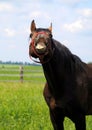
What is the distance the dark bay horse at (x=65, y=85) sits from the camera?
6.65 meters

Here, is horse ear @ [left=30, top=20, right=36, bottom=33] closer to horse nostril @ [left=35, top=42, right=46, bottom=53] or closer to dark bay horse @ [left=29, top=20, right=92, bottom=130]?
dark bay horse @ [left=29, top=20, right=92, bottom=130]

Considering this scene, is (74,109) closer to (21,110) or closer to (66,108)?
(66,108)

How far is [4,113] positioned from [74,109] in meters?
3.76

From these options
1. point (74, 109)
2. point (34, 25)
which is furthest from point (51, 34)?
point (74, 109)

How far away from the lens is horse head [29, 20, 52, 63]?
6059 mm

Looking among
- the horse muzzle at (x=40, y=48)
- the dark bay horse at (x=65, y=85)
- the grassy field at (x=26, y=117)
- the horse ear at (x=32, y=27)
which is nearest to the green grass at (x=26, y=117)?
the grassy field at (x=26, y=117)

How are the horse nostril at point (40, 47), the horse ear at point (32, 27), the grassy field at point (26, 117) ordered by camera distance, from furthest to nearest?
the grassy field at point (26, 117)
the horse ear at point (32, 27)
the horse nostril at point (40, 47)

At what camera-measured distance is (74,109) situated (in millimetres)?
6824

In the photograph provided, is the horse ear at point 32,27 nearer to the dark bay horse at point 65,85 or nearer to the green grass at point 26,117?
the dark bay horse at point 65,85

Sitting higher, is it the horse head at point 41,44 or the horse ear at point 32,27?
the horse ear at point 32,27

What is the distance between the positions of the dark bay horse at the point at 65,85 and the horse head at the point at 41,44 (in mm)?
24

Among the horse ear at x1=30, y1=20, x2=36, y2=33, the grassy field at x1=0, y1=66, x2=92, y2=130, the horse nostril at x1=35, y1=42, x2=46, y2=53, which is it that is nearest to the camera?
the horse nostril at x1=35, y1=42, x2=46, y2=53

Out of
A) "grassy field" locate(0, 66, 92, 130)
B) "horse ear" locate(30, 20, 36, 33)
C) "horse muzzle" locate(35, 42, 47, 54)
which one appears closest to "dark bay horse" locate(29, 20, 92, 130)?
"horse ear" locate(30, 20, 36, 33)

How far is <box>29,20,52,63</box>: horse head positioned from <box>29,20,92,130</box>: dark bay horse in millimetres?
24
